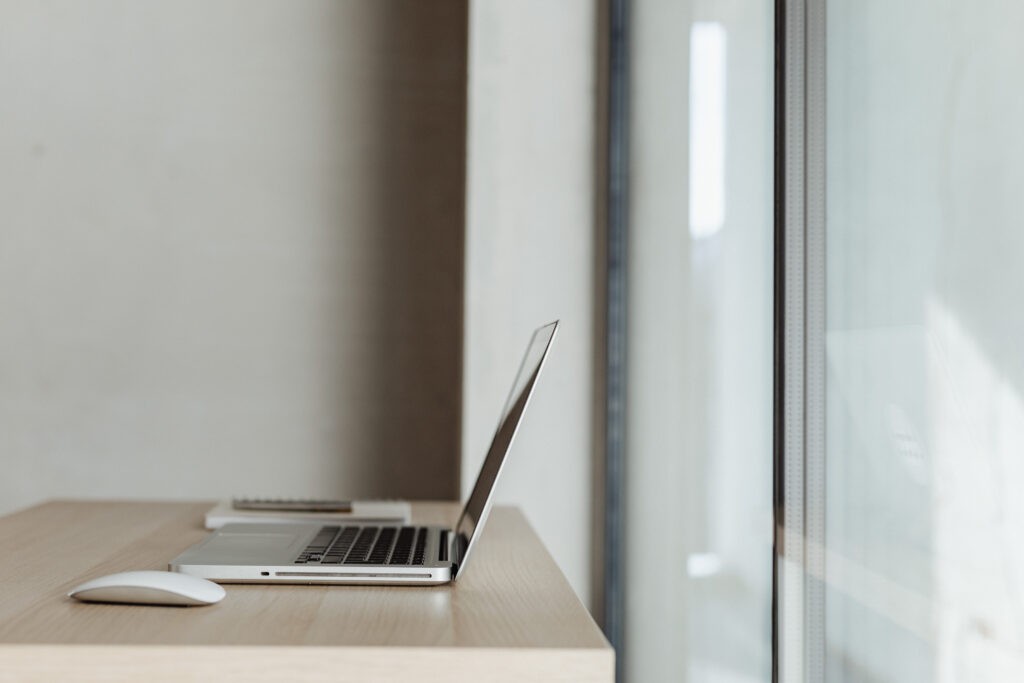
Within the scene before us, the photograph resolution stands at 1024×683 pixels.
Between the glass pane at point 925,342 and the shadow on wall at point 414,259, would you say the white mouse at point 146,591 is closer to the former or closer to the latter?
the glass pane at point 925,342

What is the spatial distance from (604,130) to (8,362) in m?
1.40

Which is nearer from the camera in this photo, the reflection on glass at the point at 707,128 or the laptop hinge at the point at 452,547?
the laptop hinge at the point at 452,547

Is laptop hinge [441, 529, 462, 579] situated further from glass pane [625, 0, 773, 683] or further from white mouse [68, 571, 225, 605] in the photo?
glass pane [625, 0, 773, 683]

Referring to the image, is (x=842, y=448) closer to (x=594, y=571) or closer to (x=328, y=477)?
(x=594, y=571)

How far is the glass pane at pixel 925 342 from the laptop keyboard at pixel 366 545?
39 centimetres

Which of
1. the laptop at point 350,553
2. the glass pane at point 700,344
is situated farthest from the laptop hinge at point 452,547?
the glass pane at point 700,344

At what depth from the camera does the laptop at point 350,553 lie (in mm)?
842

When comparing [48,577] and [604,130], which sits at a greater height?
[604,130]

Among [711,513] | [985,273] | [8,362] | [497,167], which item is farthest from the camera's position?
[8,362]

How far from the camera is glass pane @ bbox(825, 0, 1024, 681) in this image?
640 millimetres

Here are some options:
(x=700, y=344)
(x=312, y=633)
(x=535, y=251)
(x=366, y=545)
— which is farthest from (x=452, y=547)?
(x=535, y=251)

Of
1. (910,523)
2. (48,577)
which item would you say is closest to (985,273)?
(910,523)

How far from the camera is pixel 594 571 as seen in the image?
1.87 meters

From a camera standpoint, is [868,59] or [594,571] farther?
[594,571]
